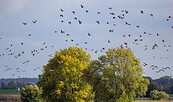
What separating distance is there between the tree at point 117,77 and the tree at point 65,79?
12.6 feet

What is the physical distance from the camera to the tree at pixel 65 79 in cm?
5828

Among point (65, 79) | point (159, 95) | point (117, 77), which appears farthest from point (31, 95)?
point (159, 95)

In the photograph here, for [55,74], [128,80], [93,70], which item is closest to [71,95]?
[55,74]

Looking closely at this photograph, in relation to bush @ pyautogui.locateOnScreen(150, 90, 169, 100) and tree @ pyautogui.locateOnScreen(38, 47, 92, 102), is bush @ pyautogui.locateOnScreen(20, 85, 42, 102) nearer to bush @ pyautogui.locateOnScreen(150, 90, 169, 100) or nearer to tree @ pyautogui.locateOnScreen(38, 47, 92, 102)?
tree @ pyautogui.locateOnScreen(38, 47, 92, 102)

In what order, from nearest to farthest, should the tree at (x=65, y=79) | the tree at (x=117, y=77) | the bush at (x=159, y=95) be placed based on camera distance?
the tree at (x=65, y=79)
the tree at (x=117, y=77)
the bush at (x=159, y=95)

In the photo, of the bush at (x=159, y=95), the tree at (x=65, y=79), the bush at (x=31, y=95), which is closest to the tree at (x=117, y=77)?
the tree at (x=65, y=79)

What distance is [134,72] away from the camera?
220 ft

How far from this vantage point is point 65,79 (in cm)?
5934

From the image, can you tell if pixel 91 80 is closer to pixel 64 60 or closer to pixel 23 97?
pixel 64 60

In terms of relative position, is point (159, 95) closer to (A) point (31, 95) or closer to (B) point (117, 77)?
(B) point (117, 77)

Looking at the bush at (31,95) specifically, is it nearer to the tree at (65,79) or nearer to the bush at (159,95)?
the tree at (65,79)

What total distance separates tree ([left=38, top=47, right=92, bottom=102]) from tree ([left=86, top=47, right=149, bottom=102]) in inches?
152

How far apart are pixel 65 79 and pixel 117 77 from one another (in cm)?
1432

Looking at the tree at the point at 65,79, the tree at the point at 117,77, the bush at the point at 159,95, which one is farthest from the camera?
the bush at the point at 159,95
